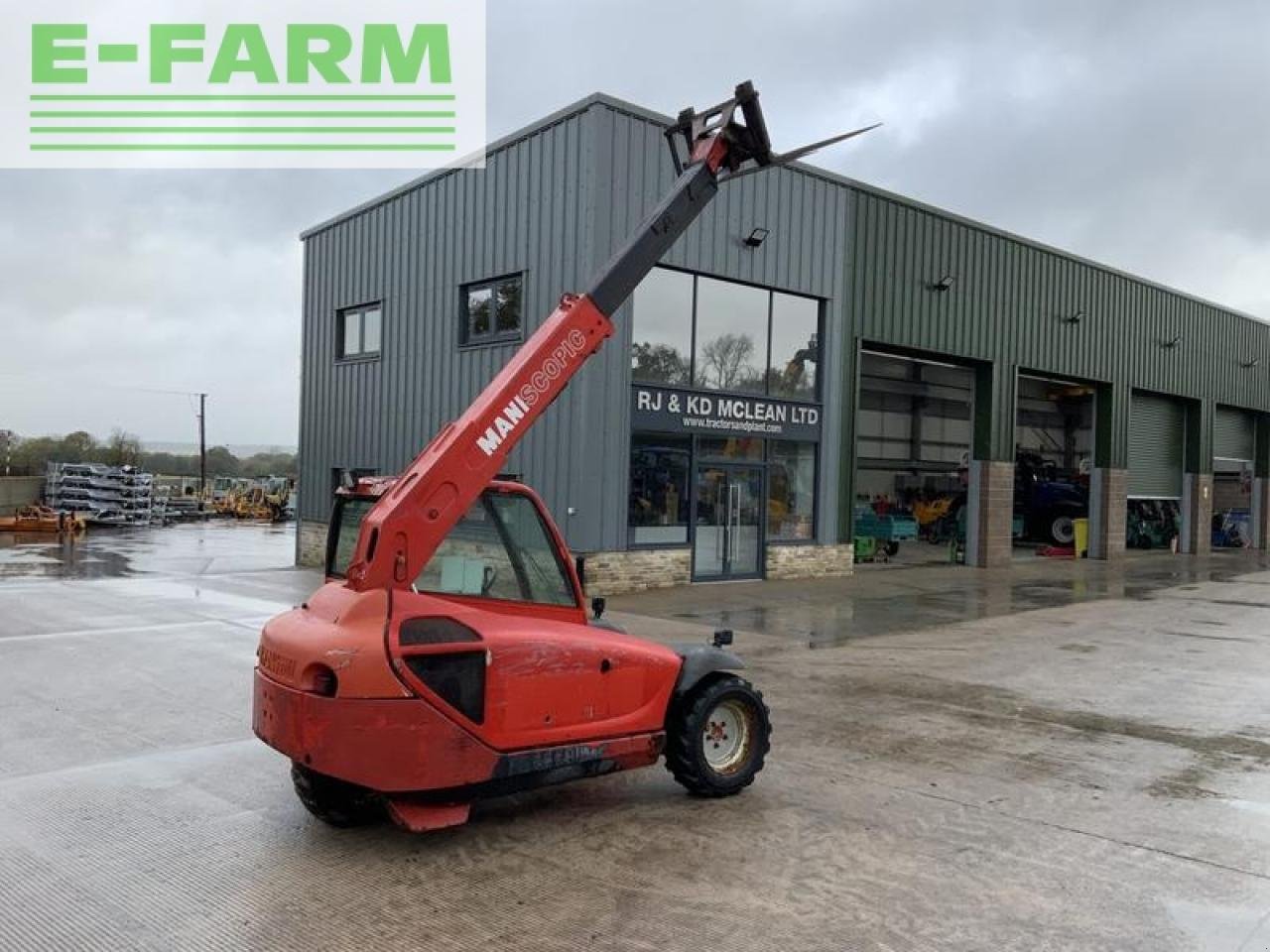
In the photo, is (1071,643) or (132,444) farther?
(132,444)

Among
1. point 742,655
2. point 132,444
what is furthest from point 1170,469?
point 132,444

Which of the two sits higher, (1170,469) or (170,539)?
(1170,469)

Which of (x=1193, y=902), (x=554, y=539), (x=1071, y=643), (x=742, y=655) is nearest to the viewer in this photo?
(x=1193, y=902)

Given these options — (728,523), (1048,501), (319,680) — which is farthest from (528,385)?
(1048,501)

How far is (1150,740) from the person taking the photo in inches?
277

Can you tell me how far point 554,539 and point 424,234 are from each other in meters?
13.9

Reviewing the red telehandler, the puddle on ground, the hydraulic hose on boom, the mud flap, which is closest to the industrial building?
Result: the puddle on ground

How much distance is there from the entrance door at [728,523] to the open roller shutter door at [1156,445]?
15420 millimetres

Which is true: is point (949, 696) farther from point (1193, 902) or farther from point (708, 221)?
point (708, 221)

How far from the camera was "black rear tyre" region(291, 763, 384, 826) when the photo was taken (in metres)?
4.80

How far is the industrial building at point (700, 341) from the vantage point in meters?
14.8

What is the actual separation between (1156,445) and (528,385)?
92.3 feet

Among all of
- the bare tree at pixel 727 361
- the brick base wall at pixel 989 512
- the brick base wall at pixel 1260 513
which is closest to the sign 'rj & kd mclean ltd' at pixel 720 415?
the bare tree at pixel 727 361

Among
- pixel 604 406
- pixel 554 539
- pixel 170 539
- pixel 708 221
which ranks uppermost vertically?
pixel 708 221
